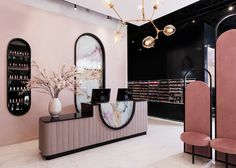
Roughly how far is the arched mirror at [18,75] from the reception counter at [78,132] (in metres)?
1.19

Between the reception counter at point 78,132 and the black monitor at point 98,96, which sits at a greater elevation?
the black monitor at point 98,96

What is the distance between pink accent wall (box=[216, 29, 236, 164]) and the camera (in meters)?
3.18

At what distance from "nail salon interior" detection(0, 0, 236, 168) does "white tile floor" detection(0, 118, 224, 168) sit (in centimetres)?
2

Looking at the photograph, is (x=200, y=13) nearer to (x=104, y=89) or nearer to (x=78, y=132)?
(x=104, y=89)

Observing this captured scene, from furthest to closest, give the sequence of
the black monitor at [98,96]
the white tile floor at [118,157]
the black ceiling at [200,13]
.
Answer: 1. the black ceiling at [200,13]
2. the black monitor at [98,96]
3. the white tile floor at [118,157]

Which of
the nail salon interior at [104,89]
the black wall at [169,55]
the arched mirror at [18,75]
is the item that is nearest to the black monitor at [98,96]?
the nail salon interior at [104,89]

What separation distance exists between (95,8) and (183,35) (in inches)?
148

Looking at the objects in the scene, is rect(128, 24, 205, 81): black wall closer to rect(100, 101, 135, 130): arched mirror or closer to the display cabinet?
the display cabinet

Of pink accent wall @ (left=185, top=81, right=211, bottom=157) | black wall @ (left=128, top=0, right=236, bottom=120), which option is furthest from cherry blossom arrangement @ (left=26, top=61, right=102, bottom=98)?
black wall @ (left=128, top=0, right=236, bottom=120)

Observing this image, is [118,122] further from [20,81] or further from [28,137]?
[20,81]

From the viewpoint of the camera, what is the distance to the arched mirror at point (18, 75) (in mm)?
4520

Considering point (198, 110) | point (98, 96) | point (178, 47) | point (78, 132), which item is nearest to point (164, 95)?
point (178, 47)

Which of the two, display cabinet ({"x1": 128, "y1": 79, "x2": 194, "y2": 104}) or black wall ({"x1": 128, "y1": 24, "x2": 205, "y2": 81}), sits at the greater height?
black wall ({"x1": 128, "y1": 24, "x2": 205, "y2": 81})

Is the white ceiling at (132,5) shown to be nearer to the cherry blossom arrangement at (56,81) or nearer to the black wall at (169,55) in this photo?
the cherry blossom arrangement at (56,81)
